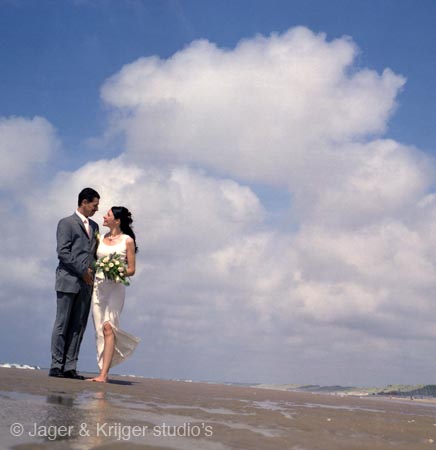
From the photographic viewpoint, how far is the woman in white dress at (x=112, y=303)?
9.27 m

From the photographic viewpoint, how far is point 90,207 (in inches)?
372

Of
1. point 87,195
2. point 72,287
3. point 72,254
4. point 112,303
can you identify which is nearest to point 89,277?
point 72,287

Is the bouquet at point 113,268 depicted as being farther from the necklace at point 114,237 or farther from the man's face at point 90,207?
the man's face at point 90,207

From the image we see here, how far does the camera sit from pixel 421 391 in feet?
83.5

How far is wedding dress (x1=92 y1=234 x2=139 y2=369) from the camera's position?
934cm

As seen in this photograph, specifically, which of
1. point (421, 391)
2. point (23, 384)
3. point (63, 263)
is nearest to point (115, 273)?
point (63, 263)

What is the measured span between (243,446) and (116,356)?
6505 mm

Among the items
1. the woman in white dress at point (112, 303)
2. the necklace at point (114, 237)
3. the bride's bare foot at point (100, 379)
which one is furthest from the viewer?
the necklace at point (114, 237)

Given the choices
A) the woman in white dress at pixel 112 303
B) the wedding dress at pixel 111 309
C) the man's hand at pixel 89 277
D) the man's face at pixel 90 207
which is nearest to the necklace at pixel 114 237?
the woman in white dress at pixel 112 303

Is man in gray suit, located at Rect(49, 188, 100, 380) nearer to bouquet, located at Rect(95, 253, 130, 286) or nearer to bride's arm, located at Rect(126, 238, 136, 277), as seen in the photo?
bouquet, located at Rect(95, 253, 130, 286)

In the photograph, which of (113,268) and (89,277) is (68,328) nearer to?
(89,277)

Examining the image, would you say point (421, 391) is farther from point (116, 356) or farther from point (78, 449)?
→ point (78, 449)

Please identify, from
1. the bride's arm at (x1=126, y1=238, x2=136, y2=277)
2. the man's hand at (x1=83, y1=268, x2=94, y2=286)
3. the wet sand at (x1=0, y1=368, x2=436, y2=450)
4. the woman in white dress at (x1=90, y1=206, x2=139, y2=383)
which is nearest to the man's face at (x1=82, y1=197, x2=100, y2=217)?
the woman in white dress at (x1=90, y1=206, x2=139, y2=383)

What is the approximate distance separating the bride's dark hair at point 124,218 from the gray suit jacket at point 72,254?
643 millimetres
